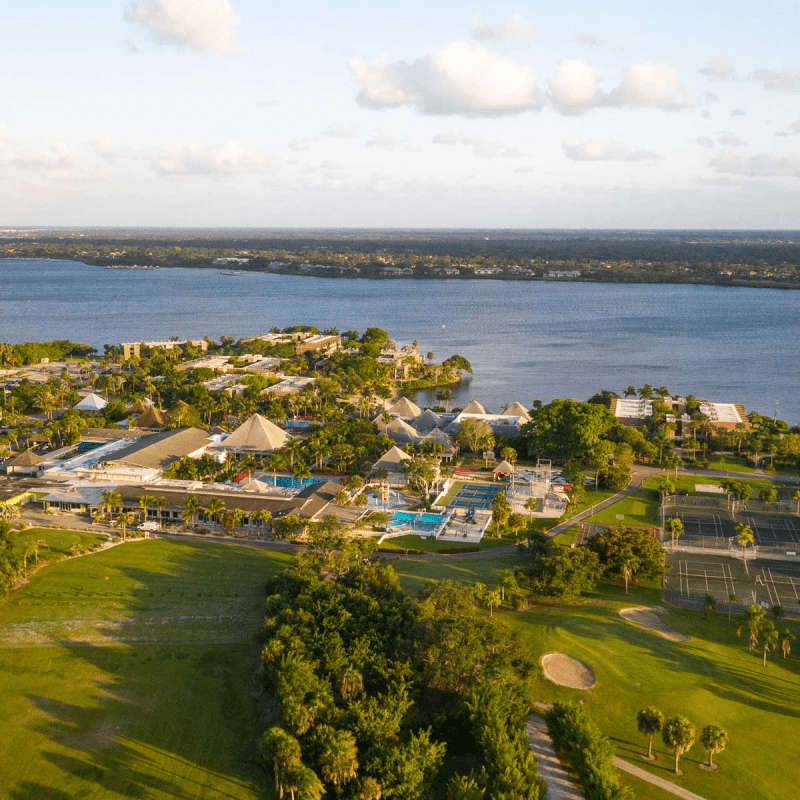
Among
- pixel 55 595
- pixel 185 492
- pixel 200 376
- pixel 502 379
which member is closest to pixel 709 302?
pixel 502 379

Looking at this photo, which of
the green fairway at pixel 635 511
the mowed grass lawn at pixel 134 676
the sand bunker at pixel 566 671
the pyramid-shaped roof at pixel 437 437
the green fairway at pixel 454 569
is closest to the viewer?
the mowed grass lawn at pixel 134 676

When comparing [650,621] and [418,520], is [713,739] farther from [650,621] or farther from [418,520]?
[418,520]

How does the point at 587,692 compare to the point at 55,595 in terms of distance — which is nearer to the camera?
the point at 587,692

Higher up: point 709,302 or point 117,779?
point 709,302

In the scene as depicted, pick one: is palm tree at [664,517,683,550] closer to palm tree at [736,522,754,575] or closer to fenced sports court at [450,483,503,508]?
palm tree at [736,522,754,575]

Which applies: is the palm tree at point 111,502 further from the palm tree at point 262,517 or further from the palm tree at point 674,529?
the palm tree at point 674,529

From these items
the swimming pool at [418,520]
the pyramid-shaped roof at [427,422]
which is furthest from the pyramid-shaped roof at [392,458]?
the pyramid-shaped roof at [427,422]

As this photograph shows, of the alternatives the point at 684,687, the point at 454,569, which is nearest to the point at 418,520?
the point at 454,569

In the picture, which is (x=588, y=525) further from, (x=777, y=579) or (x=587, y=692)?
(x=587, y=692)
